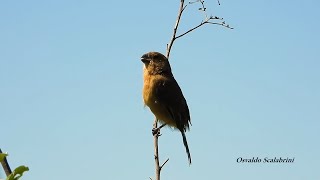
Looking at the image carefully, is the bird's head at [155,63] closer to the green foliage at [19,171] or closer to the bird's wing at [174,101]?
the bird's wing at [174,101]

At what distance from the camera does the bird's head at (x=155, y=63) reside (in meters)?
6.75

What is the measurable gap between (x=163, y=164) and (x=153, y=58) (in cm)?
348

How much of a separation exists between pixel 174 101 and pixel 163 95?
7.6 inches

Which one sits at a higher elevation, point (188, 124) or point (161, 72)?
point (161, 72)

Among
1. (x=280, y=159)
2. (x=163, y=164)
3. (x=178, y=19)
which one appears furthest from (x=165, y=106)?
(x=163, y=164)

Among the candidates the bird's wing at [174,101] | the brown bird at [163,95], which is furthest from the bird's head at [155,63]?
the bird's wing at [174,101]

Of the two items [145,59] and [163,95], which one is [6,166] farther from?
[145,59]

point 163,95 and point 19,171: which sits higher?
point 19,171

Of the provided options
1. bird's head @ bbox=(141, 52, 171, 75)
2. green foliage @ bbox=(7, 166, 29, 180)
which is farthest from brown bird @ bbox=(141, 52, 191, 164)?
green foliage @ bbox=(7, 166, 29, 180)

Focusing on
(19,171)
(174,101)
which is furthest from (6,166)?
(174,101)

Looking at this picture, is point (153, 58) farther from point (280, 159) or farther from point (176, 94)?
point (280, 159)

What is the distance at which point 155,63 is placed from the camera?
677cm

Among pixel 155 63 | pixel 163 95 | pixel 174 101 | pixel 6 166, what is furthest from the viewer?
pixel 155 63

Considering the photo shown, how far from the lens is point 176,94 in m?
6.70
